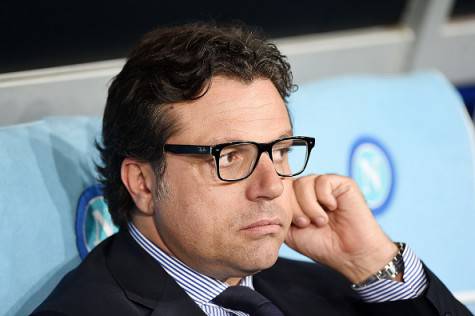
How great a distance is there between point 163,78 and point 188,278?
1.30ft

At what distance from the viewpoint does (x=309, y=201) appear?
1.75 m

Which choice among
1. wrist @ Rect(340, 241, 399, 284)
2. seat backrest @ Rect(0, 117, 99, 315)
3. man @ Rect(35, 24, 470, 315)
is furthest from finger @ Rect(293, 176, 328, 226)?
seat backrest @ Rect(0, 117, 99, 315)

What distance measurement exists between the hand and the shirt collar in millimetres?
379

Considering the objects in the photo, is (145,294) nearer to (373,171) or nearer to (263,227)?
(263,227)

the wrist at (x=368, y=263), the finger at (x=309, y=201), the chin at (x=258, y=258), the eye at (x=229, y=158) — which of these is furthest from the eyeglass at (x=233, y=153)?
the wrist at (x=368, y=263)

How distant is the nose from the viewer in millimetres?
1354

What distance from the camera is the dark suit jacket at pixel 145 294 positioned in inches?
53.1

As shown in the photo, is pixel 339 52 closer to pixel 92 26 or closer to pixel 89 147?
pixel 92 26

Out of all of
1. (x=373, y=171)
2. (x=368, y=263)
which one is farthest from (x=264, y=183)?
(x=373, y=171)

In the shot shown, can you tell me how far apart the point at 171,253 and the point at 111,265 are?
0.39ft

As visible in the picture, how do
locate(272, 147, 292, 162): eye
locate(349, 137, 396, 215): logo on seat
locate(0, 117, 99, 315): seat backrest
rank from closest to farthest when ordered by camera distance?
locate(272, 147, 292, 162): eye, locate(0, 117, 99, 315): seat backrest, locate(349, 137, 396, 215): logo on seat

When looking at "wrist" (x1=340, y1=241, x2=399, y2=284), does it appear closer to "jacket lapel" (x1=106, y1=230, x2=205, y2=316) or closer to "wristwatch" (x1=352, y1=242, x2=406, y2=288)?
"wristwatch" (x1=352, y1=242, x2=406, y2=288)

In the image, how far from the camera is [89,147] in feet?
6.01

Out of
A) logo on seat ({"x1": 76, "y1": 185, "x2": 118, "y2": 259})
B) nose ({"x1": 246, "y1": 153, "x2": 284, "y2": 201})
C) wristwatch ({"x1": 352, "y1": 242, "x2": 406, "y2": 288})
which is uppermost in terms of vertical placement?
nose ({"x1": 246, "y1": 153, "x2": 284, "y2": 201})
